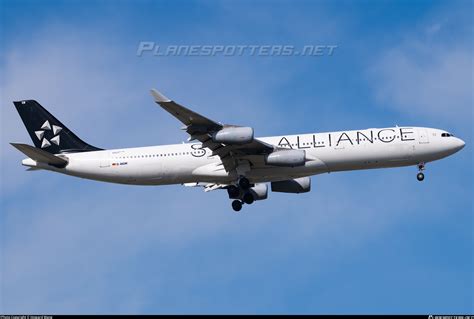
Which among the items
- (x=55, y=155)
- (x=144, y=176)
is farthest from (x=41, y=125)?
(x=144, y=176)

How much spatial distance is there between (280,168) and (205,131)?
526cm

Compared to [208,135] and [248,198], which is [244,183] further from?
[208,135]

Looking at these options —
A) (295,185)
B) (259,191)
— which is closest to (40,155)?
(259,191)

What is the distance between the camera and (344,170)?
50281 mm

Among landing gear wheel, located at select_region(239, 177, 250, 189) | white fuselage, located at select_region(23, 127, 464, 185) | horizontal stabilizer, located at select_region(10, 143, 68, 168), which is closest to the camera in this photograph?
horizontal stabilizer, located at select_region(10, 143, 68, 168)

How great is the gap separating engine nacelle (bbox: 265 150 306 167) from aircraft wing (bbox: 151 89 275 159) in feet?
2.48

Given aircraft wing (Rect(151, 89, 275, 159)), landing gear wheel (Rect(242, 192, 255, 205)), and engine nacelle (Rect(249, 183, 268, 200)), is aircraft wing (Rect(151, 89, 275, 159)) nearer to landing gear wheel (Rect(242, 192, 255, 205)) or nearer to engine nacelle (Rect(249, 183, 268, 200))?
landing gear wheel (Rect(242, 192, 255, 205))

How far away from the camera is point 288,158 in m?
48.4

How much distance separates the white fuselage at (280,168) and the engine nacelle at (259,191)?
2.14 meters

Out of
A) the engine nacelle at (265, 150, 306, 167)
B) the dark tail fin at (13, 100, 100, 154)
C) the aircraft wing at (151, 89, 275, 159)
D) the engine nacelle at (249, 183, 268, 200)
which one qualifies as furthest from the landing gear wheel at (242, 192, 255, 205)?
the dark tail fin at (13, 100, 100, 154)

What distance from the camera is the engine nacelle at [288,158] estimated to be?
4834 cm

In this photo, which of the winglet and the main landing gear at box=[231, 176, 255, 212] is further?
the main landing gear at box=[231, 176, 255, 212]

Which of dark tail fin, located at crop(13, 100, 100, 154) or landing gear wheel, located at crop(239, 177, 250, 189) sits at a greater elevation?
dark tail fin, located at crop(13, 100, 100, 154)

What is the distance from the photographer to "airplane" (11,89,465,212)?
4884 cm
